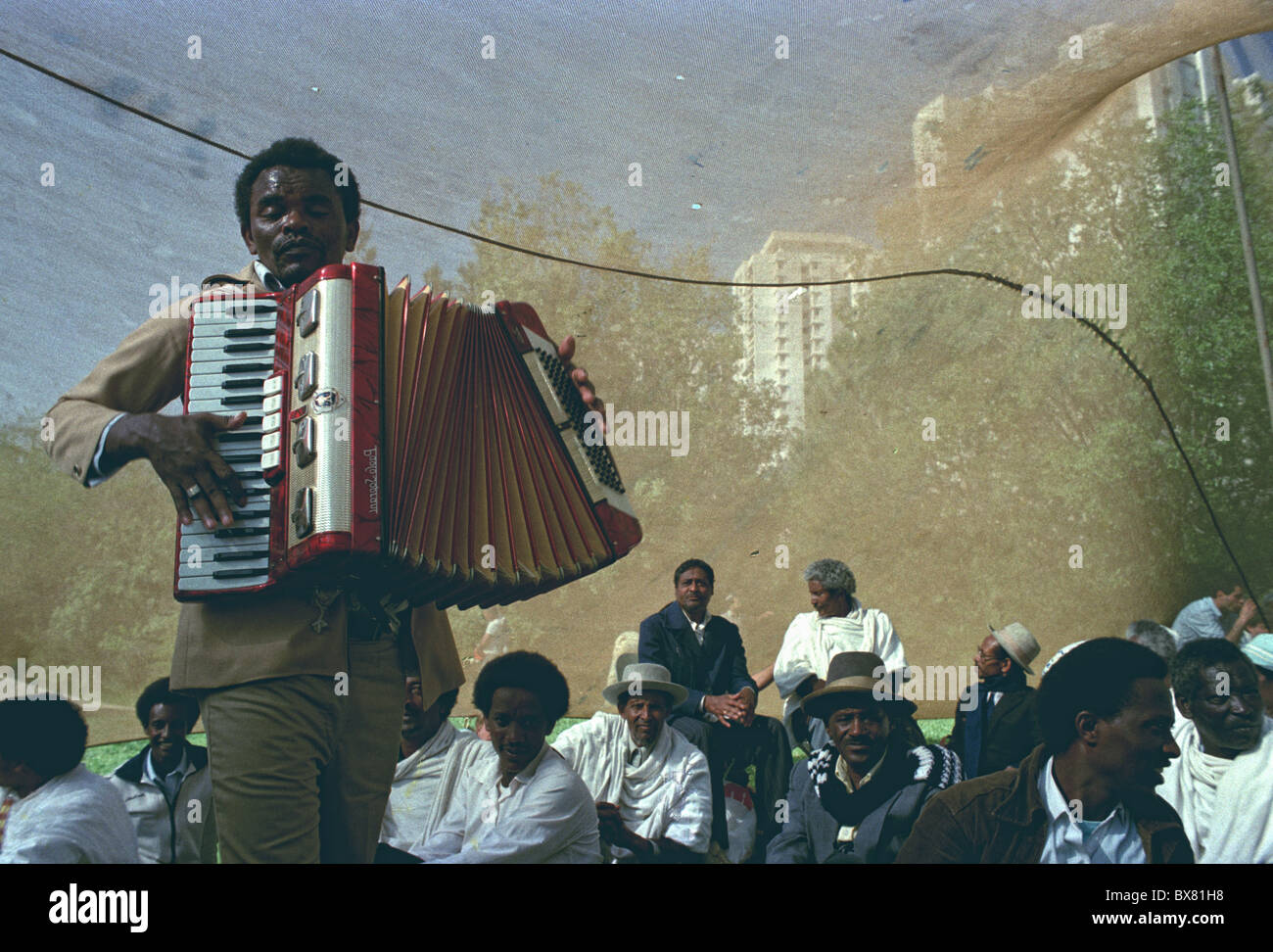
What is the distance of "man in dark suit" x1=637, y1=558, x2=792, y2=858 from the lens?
4.23m

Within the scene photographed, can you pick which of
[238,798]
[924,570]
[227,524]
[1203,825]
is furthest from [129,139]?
[1203,825]

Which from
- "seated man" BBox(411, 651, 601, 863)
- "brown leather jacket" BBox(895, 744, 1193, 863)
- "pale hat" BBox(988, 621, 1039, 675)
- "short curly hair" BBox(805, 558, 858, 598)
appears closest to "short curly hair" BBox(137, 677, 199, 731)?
"seated man" BBox(411, 651, 601, 863)

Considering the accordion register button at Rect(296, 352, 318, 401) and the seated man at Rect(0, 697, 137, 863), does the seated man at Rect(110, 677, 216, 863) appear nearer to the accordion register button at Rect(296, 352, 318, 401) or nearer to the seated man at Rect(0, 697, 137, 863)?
the seated man at Rect(0, 697, 137, 863)

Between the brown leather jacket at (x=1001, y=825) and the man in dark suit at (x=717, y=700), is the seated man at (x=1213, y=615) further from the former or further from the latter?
the brown leather jacket at (x=1001, y=825)

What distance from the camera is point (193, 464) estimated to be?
239cm

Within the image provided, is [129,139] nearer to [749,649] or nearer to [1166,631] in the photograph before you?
[749,649]

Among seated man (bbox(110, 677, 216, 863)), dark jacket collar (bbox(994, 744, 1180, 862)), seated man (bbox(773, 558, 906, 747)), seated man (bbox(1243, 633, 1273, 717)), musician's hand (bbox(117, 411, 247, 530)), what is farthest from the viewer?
seated man (bbox(773, 558, 906, 747))

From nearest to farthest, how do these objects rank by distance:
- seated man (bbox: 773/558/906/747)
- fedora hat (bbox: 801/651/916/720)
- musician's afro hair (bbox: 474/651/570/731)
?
musician's afro hair (bbox: 474/651/570/731) → fedora hat (bbox: 801/651/916/720) → seated man (bbox: 773/558/906/747)

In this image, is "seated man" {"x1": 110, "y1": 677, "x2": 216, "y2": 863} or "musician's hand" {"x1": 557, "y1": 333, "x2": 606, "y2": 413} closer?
"musician's hand" {"x1": 557, "y1": 333, "x2": 606, "y2": 413}

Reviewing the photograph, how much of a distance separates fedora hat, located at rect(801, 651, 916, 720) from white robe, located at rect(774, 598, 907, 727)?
1.67 feet

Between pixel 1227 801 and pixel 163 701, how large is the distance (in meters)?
3.60

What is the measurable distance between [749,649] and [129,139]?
350 centimetres

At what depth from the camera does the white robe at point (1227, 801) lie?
3.36 metres

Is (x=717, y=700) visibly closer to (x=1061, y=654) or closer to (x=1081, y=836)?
(x=1061, y=654)
